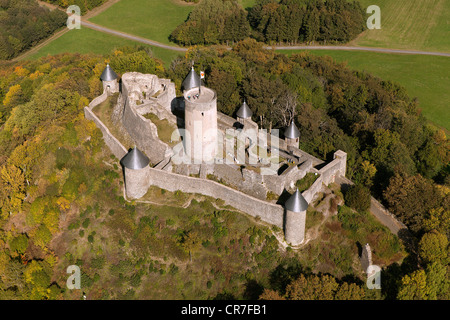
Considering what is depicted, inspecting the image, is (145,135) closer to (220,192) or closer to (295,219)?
(220,192)

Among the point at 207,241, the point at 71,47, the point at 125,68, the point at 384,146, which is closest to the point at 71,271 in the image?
the point at 207,241

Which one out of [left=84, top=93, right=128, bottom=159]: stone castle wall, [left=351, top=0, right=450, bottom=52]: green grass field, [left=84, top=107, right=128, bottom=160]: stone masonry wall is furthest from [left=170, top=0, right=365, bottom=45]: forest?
[left=84, top=107, right=128, bottom=160]: stone masonry wall

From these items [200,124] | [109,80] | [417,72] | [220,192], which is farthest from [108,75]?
[417,72]

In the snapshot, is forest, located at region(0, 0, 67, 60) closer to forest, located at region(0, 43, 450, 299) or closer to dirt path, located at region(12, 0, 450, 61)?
dirt path, located at region(12, 0, 450, 61)

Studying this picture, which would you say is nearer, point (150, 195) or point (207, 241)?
point (207, 241)

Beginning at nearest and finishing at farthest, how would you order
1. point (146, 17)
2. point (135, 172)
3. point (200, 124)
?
1. point (200, 124)
2. point (135, 172)
3. point (146, 17)

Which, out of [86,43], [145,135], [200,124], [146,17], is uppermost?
[200,124]

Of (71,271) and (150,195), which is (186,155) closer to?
(150,195)
